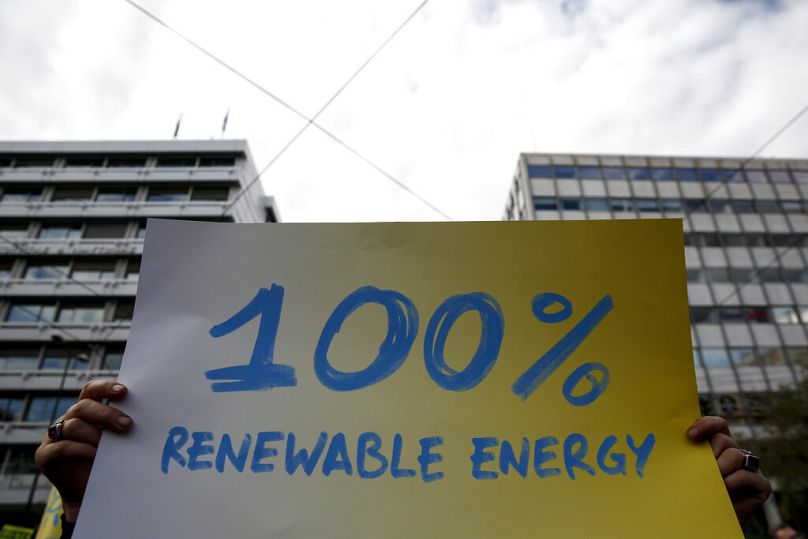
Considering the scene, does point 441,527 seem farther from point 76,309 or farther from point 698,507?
point 76,309

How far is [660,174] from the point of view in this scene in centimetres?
2611

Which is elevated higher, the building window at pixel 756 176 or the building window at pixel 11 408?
the building window at pixel 756 176

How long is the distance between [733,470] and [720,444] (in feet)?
0.19

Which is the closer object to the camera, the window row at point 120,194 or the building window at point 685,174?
the building window at point 685,174

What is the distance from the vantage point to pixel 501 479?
41.3 inches

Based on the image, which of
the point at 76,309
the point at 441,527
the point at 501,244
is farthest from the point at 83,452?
the point at 76,309

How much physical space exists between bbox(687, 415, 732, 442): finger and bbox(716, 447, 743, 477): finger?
0.14 feet

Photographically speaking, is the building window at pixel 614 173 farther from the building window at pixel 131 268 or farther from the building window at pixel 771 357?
the building window at pixel 131 268

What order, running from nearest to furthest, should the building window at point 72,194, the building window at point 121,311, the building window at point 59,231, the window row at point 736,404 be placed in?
the window row at point 736,404
the building window at point 121,311
the building window at point 59,231
the building window at point 72,194

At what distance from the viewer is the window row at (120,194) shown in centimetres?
2783

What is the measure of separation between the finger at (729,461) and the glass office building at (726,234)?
2274 cm

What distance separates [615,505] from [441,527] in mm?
397

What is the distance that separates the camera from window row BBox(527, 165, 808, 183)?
2567 cm

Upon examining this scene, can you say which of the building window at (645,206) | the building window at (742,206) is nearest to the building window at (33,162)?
the building window at (645,206)
